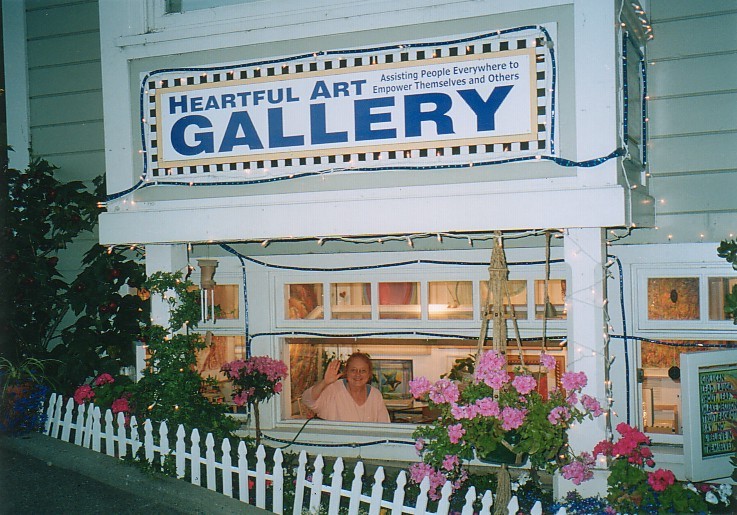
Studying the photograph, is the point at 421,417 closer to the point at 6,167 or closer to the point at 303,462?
the point at 303,462

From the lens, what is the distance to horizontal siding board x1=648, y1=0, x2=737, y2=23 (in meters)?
5.52

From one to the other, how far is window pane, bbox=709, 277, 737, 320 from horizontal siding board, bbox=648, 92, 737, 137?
1.23 m

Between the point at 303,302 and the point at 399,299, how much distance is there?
1027 millimetres

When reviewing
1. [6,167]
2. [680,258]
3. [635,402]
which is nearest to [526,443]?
[635,402]

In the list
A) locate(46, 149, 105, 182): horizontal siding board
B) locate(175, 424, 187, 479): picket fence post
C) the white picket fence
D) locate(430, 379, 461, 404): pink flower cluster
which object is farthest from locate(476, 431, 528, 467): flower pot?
locate(46, 149, 105, 182): horizontal siding board

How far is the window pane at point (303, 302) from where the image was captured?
7.14 metres

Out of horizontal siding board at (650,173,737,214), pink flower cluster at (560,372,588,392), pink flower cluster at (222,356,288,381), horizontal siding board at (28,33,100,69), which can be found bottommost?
pink flower cluster at (222,356,288,381)

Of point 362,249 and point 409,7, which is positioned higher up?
point 409,7

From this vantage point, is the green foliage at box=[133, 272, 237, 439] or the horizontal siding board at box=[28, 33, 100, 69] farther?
the horizontal siding board at box=[28, 33, 100, 69]

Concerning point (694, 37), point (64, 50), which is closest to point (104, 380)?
point (64, 50)

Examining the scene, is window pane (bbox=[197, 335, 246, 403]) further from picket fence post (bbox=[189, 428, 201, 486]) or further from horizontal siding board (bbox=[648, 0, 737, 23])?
horizontal siding board (bbox=[648, 0, 737, 23])

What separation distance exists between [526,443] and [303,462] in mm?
1696

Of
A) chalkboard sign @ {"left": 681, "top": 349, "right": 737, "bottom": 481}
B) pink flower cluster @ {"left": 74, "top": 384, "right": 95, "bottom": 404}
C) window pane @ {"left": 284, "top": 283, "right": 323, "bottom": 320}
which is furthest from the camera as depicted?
window pane @ {"left": 284, "top": 283, "right": 323, "bottom": 320}

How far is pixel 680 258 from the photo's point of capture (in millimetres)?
5660
